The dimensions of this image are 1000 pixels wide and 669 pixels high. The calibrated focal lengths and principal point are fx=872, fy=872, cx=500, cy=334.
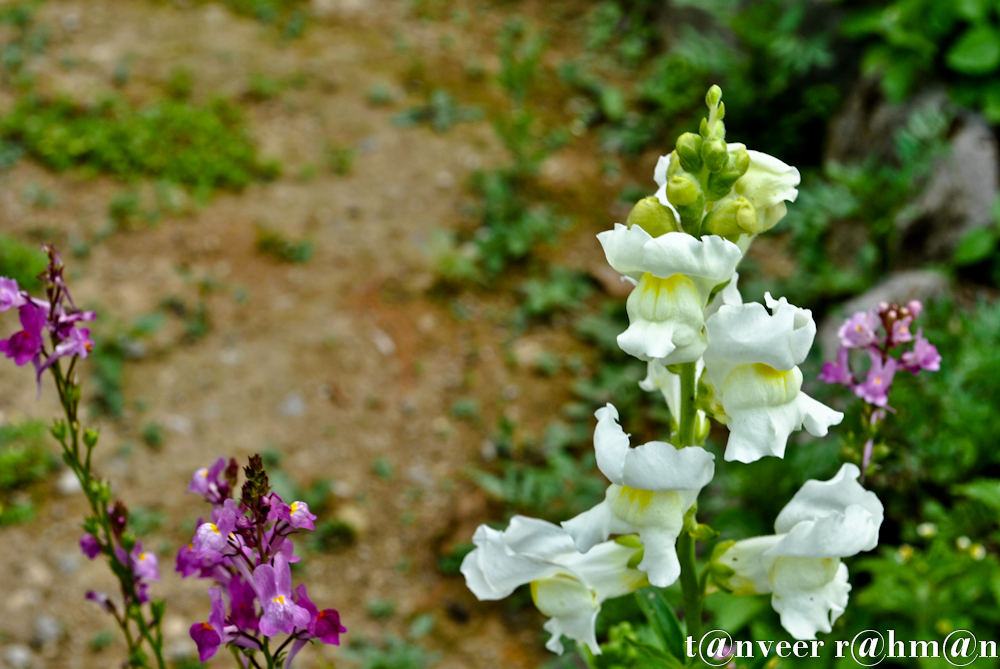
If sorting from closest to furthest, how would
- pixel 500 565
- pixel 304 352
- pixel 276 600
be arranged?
pixel 276 600 → pixel 500 565 → pixel 304 352

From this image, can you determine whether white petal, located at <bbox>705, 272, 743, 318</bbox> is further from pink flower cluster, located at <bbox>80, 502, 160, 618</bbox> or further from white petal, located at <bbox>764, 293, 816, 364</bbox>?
pink flower cluster, located at <bbox>80, 502, 160, 618</bbox>

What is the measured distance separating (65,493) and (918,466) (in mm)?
3153

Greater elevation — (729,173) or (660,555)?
(729,173)

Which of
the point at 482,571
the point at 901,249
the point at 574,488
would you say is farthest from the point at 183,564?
the point at 901,249

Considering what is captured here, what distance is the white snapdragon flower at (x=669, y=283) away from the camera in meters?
1.17

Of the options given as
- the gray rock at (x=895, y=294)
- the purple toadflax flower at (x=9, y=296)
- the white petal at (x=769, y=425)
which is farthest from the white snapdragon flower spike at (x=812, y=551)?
the gray rock at (x=895, y=294)

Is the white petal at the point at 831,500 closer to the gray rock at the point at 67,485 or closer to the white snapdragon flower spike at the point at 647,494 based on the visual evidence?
the white snapdragon flower spike at the point at 647,494

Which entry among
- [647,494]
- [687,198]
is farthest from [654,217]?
[647,494]

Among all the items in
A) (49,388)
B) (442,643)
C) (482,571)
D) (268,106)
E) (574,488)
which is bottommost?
(442,643)

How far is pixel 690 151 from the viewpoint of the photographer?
1.25 m

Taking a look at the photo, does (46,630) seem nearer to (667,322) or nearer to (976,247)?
(667,322)

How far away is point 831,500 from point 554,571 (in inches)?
17.2

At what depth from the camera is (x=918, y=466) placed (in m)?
2.72

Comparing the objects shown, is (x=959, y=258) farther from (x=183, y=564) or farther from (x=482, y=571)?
(x=183, y=564)
